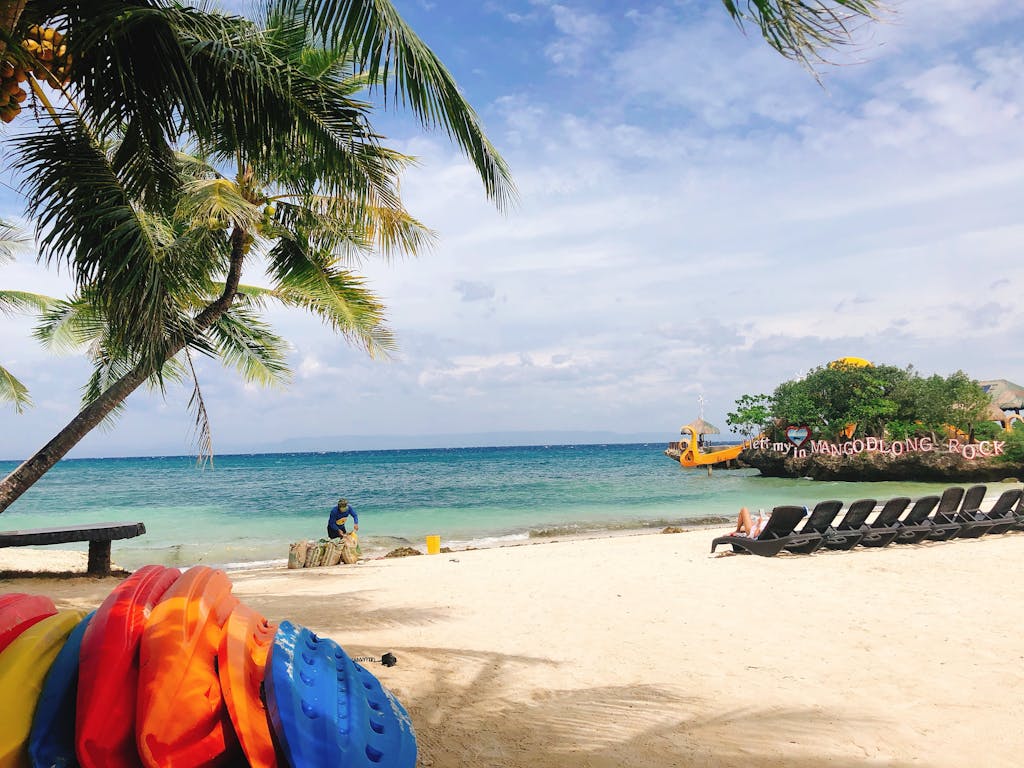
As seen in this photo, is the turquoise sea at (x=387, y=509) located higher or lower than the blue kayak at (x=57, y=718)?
lower

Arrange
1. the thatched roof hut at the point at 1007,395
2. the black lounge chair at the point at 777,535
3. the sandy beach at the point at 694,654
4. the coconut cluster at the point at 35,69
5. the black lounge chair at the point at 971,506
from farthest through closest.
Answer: the thatched roof hut at the point at 1007,395 < the black lounge chair at the point at 971,506 < the black lounge chair at the point at 777,535 < the coconut cluster at the point at 35,69 < the sandy beach at the point at 694,654

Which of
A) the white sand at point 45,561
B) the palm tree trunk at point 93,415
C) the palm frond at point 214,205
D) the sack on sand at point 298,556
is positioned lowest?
the white sand at point 45,561

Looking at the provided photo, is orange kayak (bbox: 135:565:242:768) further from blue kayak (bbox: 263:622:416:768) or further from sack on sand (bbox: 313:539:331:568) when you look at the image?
sack on sand (bbox: 313:539:331:568)

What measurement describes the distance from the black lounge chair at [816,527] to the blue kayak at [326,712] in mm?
7829

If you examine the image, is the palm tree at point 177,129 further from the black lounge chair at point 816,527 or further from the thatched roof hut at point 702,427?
the thatched roof hut at point 702,427

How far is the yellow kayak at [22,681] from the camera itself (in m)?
1.91

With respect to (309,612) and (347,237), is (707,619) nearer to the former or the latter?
(309,612)

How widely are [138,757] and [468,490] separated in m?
34.5

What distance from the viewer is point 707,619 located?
5789mm

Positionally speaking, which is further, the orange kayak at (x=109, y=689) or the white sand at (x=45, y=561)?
the white sand at (x=45, y=561)

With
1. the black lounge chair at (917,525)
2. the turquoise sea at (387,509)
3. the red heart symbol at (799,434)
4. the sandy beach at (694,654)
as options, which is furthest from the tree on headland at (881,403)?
the sandy beach at (694,654)

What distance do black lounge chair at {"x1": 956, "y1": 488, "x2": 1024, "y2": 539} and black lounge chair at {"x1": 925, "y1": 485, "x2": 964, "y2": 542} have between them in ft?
0.69

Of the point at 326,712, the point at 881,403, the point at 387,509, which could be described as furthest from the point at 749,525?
the point at 881,403

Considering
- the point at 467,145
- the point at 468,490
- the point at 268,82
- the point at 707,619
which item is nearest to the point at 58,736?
the point at 467,145
